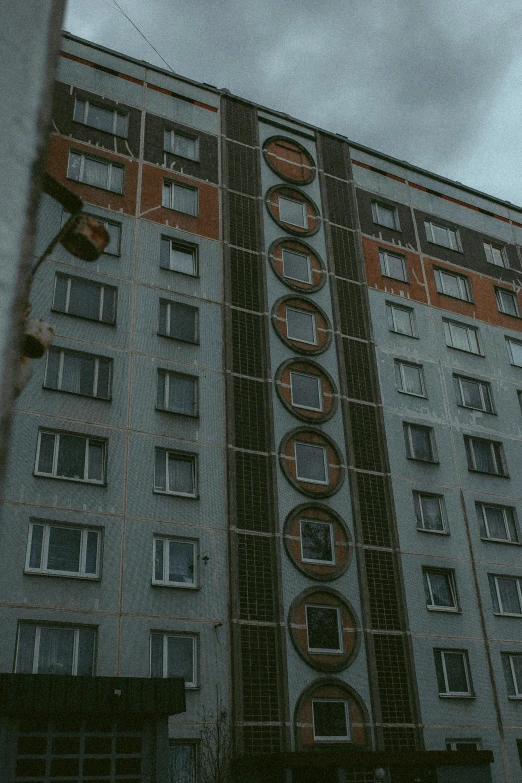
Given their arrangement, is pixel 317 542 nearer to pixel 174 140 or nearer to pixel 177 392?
pixel 177 392

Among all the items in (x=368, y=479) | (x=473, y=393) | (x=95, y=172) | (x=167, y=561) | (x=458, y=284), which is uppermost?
(x=95, y=172)

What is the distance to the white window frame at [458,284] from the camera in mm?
39225

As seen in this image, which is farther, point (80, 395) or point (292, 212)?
point (292, 212)

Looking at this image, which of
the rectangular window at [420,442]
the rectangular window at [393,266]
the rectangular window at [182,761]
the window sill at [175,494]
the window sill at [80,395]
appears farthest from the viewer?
the rectangular window at [393,266]

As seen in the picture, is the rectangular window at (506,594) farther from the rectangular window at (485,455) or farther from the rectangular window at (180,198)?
the rectangular window at (180,198)

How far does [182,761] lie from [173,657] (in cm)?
302

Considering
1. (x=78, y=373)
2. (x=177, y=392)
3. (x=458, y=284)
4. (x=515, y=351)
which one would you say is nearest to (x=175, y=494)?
(x=177, y=392)

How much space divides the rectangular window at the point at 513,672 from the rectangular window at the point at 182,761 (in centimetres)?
1310

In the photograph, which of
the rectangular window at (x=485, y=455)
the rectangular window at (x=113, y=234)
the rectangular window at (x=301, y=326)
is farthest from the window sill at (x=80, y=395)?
the rectangular window at (x=485, y=455)

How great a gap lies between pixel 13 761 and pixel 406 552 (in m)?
16.4

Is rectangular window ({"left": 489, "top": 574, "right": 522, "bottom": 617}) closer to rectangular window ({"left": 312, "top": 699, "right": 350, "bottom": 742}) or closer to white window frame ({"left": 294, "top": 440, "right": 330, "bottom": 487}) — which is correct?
white window frame ({"left": 294, "top": 440, "right": 330, "bottom": 487})

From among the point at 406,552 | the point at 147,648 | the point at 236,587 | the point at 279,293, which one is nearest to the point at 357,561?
the point at 406,552

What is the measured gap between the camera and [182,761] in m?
23.0

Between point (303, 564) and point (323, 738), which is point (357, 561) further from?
point (323, 738)
